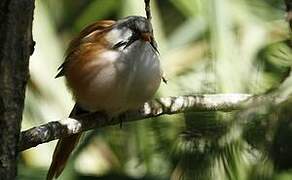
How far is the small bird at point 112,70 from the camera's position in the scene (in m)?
1.97

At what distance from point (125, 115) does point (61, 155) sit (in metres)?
0.25

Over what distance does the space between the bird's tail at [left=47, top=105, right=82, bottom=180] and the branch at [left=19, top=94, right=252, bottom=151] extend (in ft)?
0.70

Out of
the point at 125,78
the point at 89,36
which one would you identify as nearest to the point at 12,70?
the point at 125,78

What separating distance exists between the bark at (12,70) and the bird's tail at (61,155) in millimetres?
766

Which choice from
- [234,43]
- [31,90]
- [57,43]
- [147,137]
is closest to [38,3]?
[57,43]

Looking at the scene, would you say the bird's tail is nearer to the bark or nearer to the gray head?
the gray head

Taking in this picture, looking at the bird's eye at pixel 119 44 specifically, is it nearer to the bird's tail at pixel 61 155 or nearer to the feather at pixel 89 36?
the feather at pixel 89 36

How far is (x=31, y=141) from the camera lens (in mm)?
1399

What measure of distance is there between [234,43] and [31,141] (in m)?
1.31

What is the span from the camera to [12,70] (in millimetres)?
1277

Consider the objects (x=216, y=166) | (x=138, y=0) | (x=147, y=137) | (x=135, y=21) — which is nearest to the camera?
(x=216, y=166)

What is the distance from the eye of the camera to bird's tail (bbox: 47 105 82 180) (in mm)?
2072

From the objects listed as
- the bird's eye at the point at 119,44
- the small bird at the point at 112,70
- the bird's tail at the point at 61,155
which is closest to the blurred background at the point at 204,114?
the bird's tail at the point at 61,155

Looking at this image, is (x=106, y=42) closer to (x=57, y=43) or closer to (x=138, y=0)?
(x=138, y=0)
